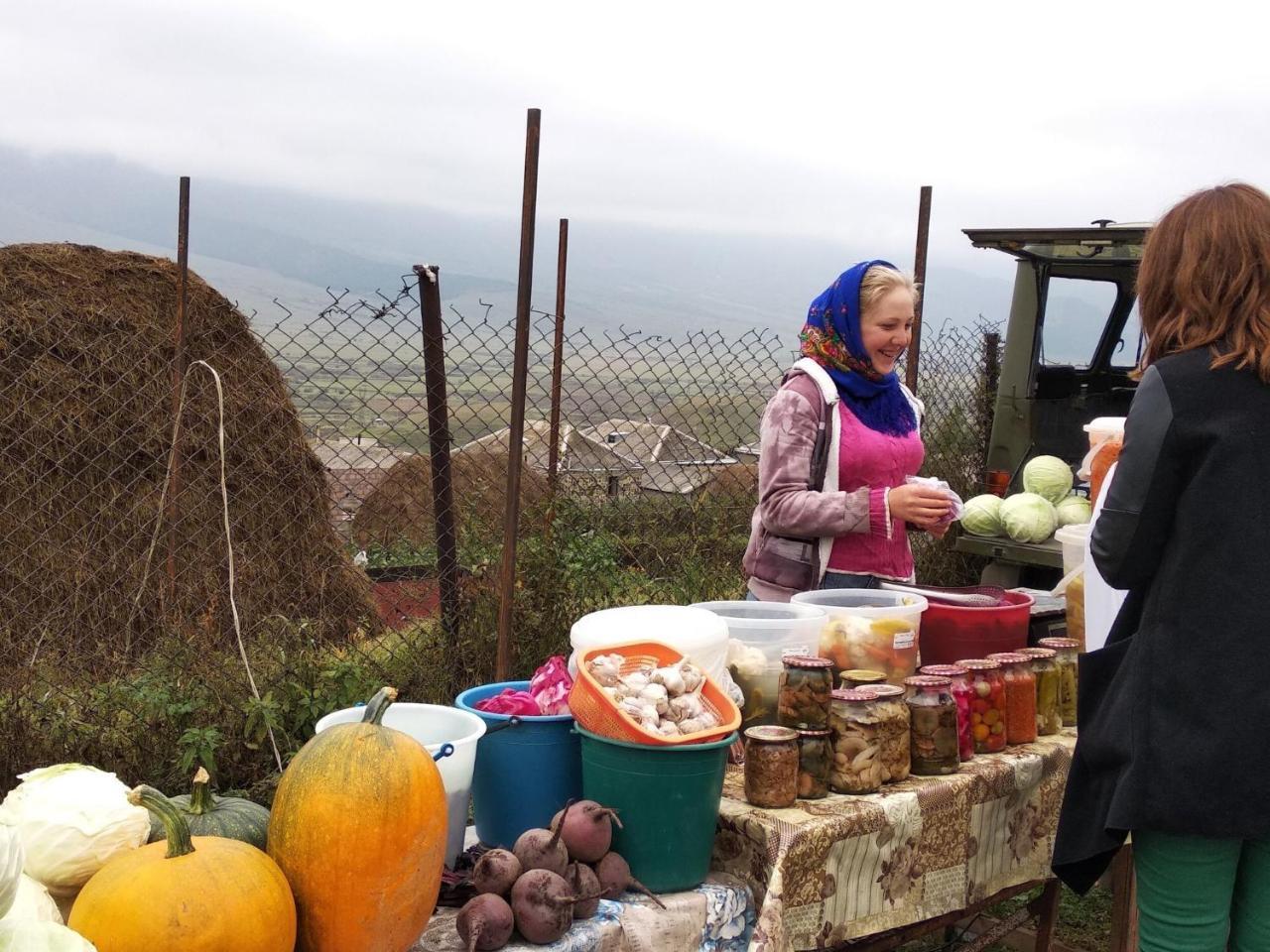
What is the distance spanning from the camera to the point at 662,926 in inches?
99.9

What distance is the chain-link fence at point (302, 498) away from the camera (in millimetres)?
4930

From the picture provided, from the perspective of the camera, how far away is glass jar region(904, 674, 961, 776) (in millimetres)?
3057

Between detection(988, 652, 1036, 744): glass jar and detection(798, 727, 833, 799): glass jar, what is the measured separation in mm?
762

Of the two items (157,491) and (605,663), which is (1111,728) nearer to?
(605,663)

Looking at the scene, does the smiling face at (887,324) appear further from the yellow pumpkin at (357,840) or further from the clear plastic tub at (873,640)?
the yellow pumpkin at (357,840)

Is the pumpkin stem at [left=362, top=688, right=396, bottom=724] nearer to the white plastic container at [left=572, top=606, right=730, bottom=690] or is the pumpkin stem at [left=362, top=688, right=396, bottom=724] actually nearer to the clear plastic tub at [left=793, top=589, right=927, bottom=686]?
the white plastic container at [left=572, top=606, right=730, bottom=690]

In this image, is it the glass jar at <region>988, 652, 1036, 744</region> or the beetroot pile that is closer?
the beetroot pile

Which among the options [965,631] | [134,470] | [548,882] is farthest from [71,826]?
[134,470]

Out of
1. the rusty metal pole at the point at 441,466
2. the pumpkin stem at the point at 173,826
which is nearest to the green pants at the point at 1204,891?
the pumpkin stem at the point at 173,826

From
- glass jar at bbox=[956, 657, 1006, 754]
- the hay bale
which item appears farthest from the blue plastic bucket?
the hay bale

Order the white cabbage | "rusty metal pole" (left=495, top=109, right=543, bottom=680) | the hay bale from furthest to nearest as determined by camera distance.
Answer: the hay bale → "rusty metal pole" (left=495, top=109, right=543, bottom=680) → the white cabbage

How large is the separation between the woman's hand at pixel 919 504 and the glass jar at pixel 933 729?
57 cm

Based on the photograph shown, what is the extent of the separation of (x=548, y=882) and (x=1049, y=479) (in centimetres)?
533

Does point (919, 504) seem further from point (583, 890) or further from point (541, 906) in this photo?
point (541, 906)
